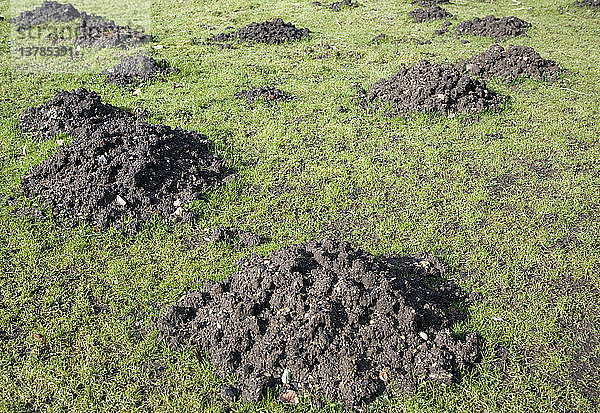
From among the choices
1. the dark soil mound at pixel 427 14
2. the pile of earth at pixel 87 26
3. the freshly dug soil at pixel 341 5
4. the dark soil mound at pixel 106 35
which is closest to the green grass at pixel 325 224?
the dark soil mound at pixel 106 35

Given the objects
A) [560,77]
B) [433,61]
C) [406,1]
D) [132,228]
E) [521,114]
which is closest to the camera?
[132,228]

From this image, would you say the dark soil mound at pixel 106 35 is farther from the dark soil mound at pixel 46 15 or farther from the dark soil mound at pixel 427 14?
the dark soil mound at pixel 427 14

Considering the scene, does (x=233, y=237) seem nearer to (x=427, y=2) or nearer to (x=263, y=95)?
(x=263, y=95)

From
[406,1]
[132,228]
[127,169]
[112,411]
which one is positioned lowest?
[112,411]

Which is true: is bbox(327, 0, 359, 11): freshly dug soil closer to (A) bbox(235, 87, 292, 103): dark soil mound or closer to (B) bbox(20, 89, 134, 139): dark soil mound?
(A) bbox(235, 87, 292, 103): dark soil mound

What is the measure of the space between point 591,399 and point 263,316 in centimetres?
245

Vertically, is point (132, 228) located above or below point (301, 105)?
below

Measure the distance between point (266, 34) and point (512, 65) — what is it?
4.63 meters

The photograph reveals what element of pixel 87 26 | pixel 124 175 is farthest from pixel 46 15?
pixel 124 175

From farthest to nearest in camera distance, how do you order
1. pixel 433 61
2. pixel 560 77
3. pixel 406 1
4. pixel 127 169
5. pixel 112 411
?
pixel 406 1, pixel 433 61, pixel 560 77, pixel 127 169, pixel 112 411

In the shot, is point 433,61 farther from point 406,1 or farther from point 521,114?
point 406,1

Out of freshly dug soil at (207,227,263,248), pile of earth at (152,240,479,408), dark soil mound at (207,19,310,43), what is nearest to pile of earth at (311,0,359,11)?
dark soil mound at (207,19,310,43)

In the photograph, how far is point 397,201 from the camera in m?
5.59

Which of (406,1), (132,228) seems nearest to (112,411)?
(132,228)
